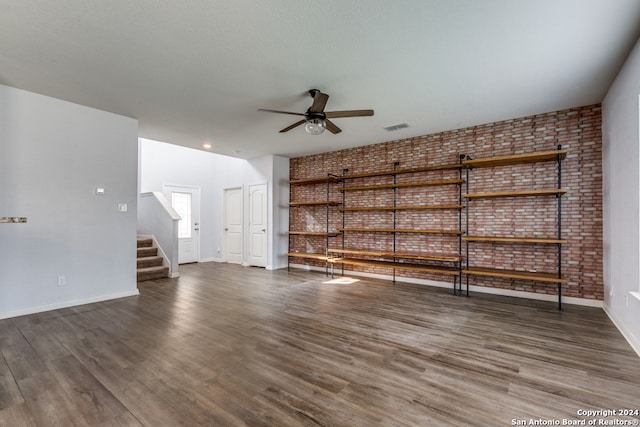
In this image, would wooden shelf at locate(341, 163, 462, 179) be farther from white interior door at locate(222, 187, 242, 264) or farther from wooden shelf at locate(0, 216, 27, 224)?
wooden shelf at locate(0, 216, 27, 224)

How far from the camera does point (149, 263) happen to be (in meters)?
6.14

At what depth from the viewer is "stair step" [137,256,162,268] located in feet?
19.7

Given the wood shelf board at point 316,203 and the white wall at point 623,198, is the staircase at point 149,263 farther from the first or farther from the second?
the white wall at point 623,198

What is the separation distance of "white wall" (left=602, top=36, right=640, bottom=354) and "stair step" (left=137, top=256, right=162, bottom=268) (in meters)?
7.22

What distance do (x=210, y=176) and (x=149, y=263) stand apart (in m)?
3.29

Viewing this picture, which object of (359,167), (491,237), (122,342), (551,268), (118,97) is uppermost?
(118,97)

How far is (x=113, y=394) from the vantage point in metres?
2.03

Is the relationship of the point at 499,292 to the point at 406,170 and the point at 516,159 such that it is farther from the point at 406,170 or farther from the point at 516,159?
the point at 406,170

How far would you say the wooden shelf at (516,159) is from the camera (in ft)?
13.4

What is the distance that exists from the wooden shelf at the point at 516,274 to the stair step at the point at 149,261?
19.3 feet

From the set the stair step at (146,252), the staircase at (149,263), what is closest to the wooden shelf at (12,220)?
the staircase at (149,263)

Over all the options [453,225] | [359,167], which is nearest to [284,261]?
[359,167]

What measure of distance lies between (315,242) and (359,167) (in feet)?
6.73

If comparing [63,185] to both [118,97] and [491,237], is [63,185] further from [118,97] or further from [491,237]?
[491,237]
